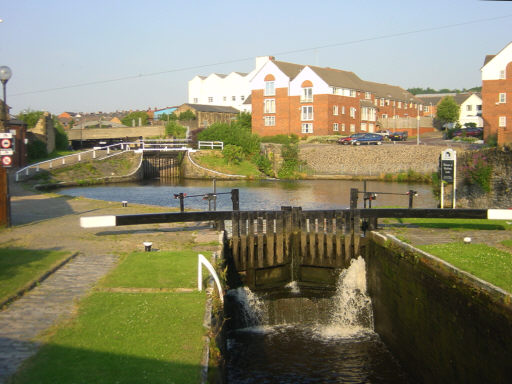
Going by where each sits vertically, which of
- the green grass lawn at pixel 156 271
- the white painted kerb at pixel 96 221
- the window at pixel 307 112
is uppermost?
the window at pixel 307 112

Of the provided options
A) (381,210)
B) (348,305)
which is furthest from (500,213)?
(348,305)

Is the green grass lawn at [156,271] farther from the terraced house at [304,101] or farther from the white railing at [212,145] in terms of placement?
the terraced house at [304,101]

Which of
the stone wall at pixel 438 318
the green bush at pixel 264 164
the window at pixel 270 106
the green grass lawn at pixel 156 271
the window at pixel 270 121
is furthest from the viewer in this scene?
the window at pixel 270 121

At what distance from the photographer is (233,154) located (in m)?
60.6

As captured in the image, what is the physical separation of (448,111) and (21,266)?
8979 cm

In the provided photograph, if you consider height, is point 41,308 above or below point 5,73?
below

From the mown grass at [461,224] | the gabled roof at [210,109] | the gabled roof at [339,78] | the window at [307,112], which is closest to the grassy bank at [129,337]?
the mown grass at [461,224]

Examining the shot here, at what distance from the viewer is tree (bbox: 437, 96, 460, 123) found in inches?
3595

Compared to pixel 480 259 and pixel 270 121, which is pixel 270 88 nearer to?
pixel 270 121

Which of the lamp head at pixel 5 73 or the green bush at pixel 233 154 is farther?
the green bush at pixel 233 154

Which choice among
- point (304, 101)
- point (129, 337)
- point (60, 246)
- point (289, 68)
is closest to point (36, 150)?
point (304, 101)

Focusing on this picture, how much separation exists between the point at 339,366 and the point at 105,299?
5757 mm

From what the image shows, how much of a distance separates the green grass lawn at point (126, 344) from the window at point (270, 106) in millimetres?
66072

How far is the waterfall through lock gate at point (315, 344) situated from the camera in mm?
11812
